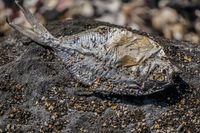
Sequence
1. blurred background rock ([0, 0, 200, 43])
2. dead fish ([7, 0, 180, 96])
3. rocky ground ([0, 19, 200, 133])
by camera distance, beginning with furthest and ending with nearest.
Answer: blurred background rock ([0, 0, 200, 43]) → dead fish ([7, 0, 180, 96]) → rocky ground ([0, 19, 200, 133])

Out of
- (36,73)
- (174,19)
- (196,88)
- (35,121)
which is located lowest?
(174,19)

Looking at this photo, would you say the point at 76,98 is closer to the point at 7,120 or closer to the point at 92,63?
the point at 92,63

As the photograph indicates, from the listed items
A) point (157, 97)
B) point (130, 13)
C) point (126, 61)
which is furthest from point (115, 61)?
point (130, 13)

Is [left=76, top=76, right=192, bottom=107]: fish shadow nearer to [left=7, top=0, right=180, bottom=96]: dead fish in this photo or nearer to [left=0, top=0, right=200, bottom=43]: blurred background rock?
[left=7, top=0, right=180, bottom=96]: dead fish

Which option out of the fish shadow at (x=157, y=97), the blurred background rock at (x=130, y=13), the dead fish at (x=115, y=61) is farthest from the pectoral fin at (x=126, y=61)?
the blurred background rock at (x=130, y=13)

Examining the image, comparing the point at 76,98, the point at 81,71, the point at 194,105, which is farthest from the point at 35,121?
the point at 194,105

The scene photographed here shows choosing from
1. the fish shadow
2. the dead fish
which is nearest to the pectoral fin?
the dead fish

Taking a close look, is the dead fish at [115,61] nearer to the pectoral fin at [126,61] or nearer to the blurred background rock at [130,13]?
the pectoral fin at [126,61]
